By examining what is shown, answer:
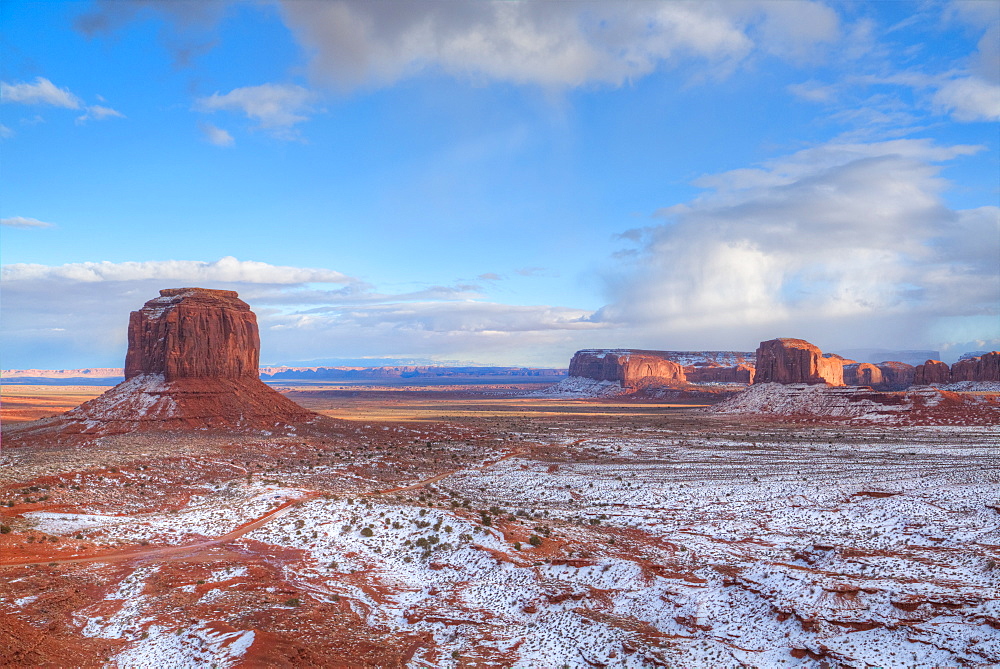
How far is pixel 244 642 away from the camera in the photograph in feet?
38.1

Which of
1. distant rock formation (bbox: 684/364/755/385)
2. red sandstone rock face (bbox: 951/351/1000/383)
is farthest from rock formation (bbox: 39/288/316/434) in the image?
distant rock formation (bbox: 684/364/755/385)

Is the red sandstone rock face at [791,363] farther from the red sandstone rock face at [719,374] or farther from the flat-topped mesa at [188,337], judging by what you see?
the red sandstone rock face at [719,374]

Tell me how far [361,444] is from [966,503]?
3491 centimetres

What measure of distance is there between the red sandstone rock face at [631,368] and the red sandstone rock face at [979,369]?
67347mm

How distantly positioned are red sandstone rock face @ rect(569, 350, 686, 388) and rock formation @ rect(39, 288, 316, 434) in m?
121

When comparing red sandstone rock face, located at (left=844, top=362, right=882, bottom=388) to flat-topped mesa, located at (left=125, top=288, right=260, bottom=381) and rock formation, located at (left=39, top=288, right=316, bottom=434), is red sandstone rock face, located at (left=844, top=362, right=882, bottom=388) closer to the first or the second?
rock formation, located at (left=39, top=288, right=316, bottom=434)

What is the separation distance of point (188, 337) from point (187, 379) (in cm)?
335

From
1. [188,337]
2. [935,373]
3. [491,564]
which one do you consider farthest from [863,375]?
[491,564]

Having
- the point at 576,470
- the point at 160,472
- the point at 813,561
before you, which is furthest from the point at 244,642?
the point at 576,470

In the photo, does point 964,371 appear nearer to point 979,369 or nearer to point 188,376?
point 979,369

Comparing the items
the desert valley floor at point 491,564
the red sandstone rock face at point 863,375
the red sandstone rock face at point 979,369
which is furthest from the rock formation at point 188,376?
the red sandstone rock face at point 863,375

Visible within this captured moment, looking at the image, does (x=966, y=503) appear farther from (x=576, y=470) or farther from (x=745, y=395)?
(x=745, y=395)

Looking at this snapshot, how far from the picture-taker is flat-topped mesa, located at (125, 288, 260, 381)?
46094 millimetres

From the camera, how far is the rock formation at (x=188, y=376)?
43.0m
